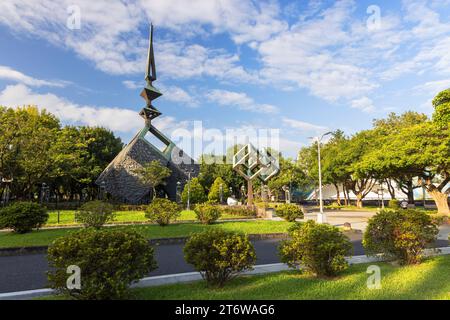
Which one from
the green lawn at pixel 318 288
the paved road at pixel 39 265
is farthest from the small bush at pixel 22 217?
the green lawn at pixel 318 288

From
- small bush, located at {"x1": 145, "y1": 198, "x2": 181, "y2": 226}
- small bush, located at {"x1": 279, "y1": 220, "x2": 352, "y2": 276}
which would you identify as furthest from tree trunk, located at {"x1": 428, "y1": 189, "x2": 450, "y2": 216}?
small bush, located at {"x1": 279, "y1": 220, "x2": 352, "y2": 276}

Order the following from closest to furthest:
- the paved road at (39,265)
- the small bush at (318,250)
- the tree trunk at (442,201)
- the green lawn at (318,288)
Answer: the green lawn at (318,288), the small bush at (318,250), the paved road at (39,265), the tree trunk at (442,201)

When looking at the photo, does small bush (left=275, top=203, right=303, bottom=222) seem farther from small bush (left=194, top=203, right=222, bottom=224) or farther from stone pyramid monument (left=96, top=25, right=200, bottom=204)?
stone pyramid monument (left=96, top=25, right=200, bottom=204)

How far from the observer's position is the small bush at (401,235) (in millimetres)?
6531

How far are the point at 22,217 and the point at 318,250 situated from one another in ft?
39.8

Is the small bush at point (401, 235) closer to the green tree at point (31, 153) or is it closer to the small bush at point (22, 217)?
the small bush at point (22, 217)

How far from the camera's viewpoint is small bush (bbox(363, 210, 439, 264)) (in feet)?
21.4

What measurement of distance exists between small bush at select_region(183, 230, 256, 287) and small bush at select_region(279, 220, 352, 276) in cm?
113

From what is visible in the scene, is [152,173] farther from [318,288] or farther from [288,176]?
[288,176]

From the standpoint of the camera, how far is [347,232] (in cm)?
1423

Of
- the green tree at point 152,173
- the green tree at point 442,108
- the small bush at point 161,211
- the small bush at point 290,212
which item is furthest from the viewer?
the green tree at point 152,173

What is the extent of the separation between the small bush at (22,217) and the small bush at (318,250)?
1116 cm
